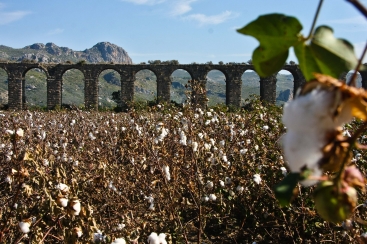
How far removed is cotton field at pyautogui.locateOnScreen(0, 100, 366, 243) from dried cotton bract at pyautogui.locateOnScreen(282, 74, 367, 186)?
1447 millimetres

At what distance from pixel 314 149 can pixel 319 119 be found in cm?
2

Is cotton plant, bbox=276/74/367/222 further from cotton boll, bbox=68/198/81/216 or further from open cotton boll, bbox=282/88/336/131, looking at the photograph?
cotton boll, bbox=68/198/81/216

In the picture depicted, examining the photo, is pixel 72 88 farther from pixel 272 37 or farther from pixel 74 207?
pixel 272 37

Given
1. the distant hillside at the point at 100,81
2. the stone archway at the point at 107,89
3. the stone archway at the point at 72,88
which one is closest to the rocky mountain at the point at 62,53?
the distant hillside at the point at 100,81

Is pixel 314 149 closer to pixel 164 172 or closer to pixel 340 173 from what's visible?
pixel 340 173

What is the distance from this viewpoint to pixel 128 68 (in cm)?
3050

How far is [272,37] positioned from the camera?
14.5 inches

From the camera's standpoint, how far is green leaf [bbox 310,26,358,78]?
13.0 inches

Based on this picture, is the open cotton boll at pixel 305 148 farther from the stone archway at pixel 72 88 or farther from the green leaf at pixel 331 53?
the stone archway at pixel 72 88

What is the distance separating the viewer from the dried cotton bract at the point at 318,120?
0.30 metres

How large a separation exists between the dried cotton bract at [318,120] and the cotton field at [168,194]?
145 centimetres

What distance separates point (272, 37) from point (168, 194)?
2807 millimetres

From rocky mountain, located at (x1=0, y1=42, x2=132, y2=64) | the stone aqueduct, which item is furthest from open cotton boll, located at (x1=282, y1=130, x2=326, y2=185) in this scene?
rocky mountain, located at (x1=0, y1=42, x2=132, y2=64)

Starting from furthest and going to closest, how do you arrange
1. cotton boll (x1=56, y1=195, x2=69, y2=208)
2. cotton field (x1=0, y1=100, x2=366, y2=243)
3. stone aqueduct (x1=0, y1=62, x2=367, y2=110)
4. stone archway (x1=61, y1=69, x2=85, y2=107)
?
stone archway (x1=61, y1=69, x2=85, y2=107) < stone aqueduct (x1=0, y1=62, x2=367, y2=110) < cotton field (x1=0, y1=100, x2=366, y2=243) < cotton boll (x1=56, y1=195, x2=69, y2=208)
